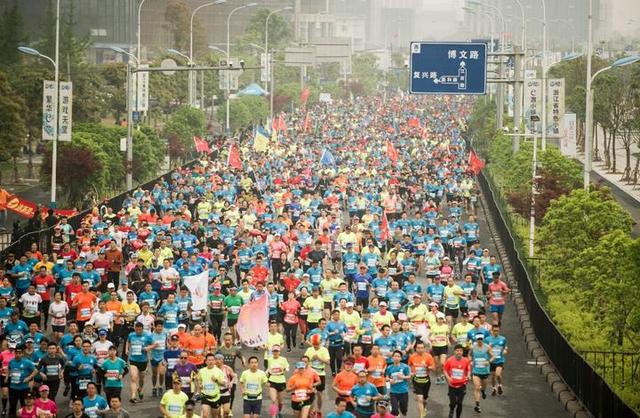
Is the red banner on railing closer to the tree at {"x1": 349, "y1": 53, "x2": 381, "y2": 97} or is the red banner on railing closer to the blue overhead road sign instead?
the blue overhead road sign

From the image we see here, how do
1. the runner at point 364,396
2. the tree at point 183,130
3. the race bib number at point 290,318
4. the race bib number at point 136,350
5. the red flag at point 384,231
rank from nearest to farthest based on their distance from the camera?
the runner at point 364,396 → the race bib number at point 136,350 → the race bib number at point 290,318 → the red flag at point 384,231 → the tree at point 183,130

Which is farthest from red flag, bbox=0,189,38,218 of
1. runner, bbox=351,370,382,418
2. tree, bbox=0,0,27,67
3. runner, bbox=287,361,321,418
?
tree, bbox=0,0,27,67

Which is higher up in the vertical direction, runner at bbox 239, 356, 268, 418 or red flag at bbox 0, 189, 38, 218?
red flag at bbox 0, 189, 38, 218

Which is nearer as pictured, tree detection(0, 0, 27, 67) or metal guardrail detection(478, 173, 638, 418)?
metal guardrail detection(478, 173, 638, 418)

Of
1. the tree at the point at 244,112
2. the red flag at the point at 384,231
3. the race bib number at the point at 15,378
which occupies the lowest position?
the race bib number at the point at 15,378

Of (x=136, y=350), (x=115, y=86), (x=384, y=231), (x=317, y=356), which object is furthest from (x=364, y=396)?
(x=115, y=86)

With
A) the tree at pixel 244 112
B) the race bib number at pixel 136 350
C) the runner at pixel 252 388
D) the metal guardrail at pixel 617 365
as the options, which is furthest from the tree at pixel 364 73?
the runner at pixel 252 388

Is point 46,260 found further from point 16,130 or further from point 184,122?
point 184,122

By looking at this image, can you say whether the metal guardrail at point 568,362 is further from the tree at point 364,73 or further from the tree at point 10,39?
the tree at point 364,73
